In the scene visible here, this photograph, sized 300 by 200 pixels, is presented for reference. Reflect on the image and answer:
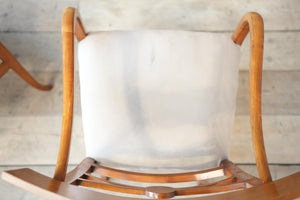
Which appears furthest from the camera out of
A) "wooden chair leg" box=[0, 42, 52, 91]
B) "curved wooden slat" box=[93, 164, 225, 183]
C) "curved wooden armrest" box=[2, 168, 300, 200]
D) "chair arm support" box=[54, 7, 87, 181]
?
"wooden chair leg" box=[0, 42, 52, 91]

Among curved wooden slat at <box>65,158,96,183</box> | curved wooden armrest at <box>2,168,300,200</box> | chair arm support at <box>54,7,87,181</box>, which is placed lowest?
curved wooden armrest at <box>2,168,300,200</box>

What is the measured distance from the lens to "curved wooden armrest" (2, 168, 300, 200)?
431 mm

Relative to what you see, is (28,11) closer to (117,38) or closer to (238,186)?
(117,38)

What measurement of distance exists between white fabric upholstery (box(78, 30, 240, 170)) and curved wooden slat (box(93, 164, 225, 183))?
3cm

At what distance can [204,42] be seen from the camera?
78cm

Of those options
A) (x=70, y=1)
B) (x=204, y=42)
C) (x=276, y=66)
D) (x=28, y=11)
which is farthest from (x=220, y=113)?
(x=28, y=11)

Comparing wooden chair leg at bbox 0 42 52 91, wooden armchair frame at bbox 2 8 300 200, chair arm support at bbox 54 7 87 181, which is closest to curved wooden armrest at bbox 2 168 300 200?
wooden armchair frame at bbox 2 8 300 200

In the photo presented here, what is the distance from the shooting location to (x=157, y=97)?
0.78 metres

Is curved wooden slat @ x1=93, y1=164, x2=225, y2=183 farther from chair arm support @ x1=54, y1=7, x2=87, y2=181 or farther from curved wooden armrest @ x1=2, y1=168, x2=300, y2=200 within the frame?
curved wooden armrest @ x1=2, y1=168, x2=300, y2=200

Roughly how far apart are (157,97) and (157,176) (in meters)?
0.21

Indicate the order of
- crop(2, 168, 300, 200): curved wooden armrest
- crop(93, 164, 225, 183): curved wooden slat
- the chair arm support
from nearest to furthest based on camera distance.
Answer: crop(2, 168, 300, 200): curved wooden armrest, the chair arm support, crop(93, 164, 225, 183): curved wooden slat

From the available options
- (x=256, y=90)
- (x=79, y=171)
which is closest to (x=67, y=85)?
(x=79, y=171)

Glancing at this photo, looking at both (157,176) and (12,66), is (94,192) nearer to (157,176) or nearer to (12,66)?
(157,176)

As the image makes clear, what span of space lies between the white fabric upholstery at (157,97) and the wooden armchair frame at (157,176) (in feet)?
0.15
